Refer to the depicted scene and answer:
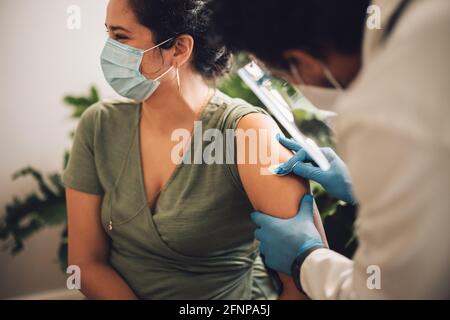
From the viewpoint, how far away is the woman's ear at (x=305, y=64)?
38.9 inches

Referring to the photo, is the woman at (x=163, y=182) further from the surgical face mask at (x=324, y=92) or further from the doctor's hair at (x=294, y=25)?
the doctor's hair at (x=294, y=25)

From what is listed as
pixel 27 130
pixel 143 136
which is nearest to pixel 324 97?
pixel 143 136

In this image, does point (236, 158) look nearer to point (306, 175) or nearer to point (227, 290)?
point (306, 175)

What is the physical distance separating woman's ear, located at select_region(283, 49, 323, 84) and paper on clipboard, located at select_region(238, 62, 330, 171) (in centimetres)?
26

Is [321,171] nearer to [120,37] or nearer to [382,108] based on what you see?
[382,108]

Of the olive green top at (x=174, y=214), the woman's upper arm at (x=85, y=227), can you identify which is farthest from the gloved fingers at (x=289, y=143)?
the woman's upper arm at (x=85, y=227)

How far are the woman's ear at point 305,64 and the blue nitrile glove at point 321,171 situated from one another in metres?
0.29

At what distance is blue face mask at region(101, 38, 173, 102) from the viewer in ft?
4.51

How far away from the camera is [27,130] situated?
66.1 inches

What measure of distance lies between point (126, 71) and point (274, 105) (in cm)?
42

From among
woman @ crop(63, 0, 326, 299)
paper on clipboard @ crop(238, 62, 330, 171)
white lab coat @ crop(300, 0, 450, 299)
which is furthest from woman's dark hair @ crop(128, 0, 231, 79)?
white lab coat @ crop(300, 0, 450, 299)

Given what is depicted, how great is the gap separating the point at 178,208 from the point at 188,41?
1.50 feet

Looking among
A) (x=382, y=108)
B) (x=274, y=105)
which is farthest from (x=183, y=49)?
(x=382, y=108)

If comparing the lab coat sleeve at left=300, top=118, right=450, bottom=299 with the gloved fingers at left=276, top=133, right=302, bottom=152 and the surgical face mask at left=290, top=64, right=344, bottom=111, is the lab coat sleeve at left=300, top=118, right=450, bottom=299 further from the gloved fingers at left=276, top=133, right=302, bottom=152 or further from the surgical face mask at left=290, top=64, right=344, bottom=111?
the gloved fingers at left=276, top=133, right=302, bottom=152
